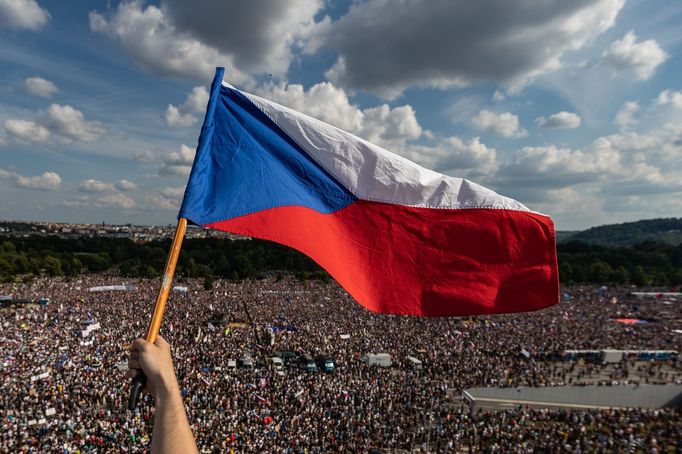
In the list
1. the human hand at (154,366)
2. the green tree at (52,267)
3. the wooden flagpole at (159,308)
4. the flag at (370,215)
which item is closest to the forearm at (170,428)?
the human hand at (154,366)

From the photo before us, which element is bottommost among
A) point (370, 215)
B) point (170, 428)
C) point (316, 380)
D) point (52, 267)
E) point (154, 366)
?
point (52, 267)

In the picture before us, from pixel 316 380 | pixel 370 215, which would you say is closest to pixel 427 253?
pixel 370 215

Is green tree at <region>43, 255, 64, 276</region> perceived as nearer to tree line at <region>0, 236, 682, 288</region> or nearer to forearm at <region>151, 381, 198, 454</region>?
tree line at <region>0, 236, 682, 288</region>

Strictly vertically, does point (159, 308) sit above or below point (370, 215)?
below

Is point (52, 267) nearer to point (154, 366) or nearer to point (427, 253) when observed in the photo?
point (427, 253)

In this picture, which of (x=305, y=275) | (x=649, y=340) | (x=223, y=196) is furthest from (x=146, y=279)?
(x=223, y=196)

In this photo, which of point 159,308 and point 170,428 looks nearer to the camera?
point 170,428

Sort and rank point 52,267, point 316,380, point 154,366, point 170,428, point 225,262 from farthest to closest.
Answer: point 225,262 < point 52,267 < point 316,380 < point 154,366 < point 170,428

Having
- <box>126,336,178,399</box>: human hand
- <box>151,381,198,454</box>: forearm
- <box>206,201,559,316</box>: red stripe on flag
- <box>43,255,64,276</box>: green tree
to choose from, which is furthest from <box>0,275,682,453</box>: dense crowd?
<box>43,255,64,276</box>: green tree
